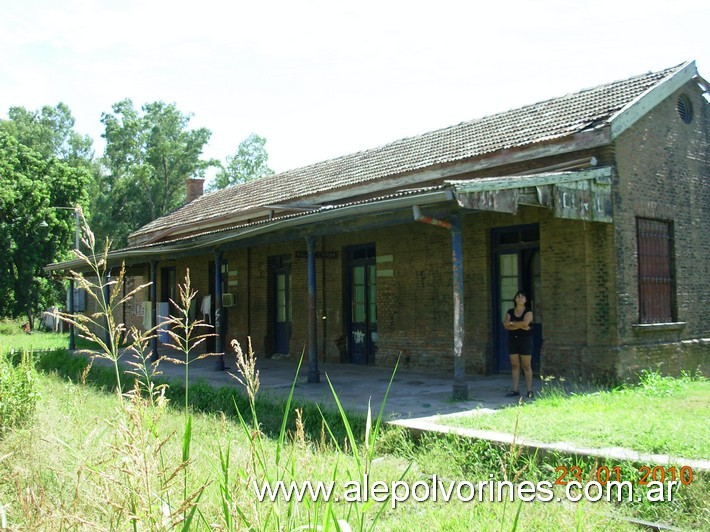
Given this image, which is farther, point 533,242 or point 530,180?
point 533,242

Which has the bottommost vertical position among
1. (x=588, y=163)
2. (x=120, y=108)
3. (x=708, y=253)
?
(x=708, y=253)

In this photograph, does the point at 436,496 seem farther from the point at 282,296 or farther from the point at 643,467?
the point at 282,296

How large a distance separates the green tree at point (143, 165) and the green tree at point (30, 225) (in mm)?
9219

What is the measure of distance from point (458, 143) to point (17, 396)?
32.0ft

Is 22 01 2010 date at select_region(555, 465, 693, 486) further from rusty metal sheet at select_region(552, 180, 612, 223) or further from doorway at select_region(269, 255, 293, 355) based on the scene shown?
doorway at select_region(269, 255, 293, 355)

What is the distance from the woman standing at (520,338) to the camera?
9102 millimetres

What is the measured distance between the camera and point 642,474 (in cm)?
505

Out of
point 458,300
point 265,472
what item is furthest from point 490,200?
point 265,472

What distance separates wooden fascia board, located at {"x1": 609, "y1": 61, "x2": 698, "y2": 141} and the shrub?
9.20 meters

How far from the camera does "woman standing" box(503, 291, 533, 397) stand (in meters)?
9.10

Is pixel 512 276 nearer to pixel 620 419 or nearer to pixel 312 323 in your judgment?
pixel 312 323

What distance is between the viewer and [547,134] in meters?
11.3

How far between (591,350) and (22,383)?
8.25 metres

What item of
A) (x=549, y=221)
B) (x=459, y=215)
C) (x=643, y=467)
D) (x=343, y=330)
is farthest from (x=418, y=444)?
(x=343, y=330)
